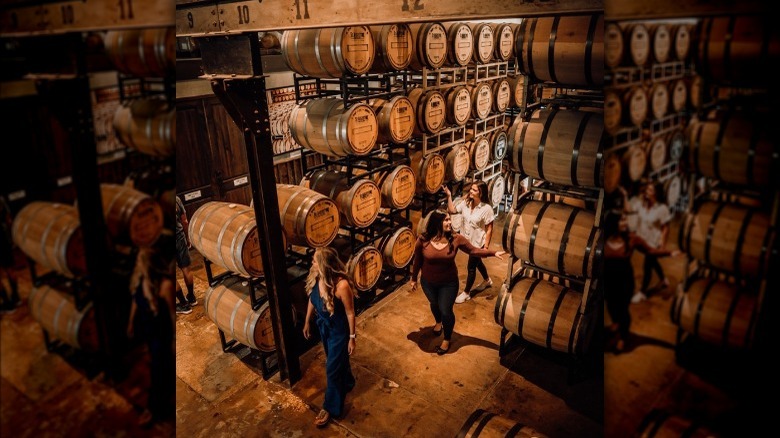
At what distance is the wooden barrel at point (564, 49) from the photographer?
4227 mm

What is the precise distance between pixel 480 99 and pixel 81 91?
8618 mm

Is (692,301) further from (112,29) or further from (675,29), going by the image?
(112,29)

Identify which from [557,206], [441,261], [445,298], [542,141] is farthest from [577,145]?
[445,298]

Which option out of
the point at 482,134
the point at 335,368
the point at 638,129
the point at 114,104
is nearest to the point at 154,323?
the point at 114,104

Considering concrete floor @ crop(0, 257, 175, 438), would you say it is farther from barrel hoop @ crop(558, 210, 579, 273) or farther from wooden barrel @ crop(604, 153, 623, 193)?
barrel hoop @ crop(558, 210, 579, 273)

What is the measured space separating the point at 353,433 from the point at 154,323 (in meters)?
4.29

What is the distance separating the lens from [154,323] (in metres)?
0.80

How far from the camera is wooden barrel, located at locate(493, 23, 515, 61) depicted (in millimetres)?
8766

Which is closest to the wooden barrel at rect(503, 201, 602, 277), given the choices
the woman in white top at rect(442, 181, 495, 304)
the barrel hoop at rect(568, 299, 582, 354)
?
the barrel hoop at rect(568, 299, 582, 354)

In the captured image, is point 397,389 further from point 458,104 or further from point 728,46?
point 728,46

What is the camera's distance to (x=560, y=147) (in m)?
4.50

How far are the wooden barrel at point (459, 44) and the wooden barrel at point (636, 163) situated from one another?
7278 millimetres

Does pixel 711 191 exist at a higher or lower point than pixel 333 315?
higher

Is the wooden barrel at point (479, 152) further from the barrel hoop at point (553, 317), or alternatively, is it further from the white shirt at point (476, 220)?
the barrel hoop at point (553, 317)
